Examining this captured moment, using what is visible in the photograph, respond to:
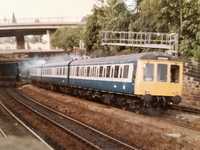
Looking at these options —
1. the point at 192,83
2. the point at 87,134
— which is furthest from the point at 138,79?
the point at 192,83

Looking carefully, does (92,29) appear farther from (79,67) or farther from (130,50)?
(79,67)

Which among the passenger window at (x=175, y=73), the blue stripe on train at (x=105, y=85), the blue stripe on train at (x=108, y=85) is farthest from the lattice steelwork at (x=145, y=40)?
the passenger window at (x=175, y=73)

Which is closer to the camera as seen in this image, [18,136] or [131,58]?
[18,136]

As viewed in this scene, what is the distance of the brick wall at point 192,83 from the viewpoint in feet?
113

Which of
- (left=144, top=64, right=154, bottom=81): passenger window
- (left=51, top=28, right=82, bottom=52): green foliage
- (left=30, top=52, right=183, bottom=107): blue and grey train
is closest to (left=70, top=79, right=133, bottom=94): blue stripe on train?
(left=30, top=52, right=183, bottom=107): blue and grey train

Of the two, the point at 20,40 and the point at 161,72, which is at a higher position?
the point at 20,40

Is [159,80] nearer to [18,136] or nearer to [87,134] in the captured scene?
[87,134]

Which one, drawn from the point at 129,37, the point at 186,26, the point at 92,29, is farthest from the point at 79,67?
the point at 92,29

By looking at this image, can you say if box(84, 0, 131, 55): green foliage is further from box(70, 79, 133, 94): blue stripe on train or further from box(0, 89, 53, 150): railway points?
box(0, 89, 53, 150): railway points

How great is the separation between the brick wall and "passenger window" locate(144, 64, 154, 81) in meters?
8.96

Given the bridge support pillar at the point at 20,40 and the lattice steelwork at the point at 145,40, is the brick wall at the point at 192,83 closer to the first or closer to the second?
the lattice steelwork at the point at 145,40

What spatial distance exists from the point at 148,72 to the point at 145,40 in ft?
80.9

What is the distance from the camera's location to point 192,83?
35750mm

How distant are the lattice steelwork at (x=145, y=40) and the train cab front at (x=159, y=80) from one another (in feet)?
49.0
